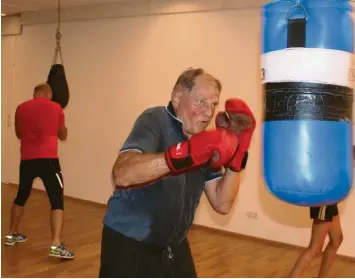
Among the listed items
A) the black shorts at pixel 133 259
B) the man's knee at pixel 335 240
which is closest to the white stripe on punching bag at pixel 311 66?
the black shorts at pixel 133 259

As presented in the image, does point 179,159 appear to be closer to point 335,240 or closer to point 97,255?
point 335,240

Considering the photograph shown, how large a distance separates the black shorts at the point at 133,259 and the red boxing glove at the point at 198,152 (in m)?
0.38

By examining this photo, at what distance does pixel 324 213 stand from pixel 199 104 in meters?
1.62

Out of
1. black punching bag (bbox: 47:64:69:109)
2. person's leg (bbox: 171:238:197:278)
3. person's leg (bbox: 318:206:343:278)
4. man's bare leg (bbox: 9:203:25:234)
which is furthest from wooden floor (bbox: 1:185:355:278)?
person's leg (bbox: 171:238:197:278)

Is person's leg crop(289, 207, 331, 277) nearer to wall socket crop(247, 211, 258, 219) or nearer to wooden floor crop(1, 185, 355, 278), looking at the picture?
wooden floor crop(1, 185, 355, 278)

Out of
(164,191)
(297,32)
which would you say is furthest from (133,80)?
(297,32)

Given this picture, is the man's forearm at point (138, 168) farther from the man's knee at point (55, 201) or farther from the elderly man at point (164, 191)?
the man's knee at point (55, 201)

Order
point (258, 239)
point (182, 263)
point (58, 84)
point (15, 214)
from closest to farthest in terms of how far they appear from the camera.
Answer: point (182, 263) → point (15, 214) → point (258, 239) → point (58, 84)

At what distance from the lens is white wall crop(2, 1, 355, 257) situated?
4223 mm

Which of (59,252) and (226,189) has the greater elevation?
(226,189)

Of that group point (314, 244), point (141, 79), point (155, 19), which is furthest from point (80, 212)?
point (314, 244)

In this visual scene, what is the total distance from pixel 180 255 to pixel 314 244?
1466mm

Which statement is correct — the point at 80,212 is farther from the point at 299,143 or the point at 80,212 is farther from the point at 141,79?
the point at 299,143

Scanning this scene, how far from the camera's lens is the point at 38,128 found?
140 inches
